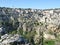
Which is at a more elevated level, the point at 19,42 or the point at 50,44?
the point at 19,42

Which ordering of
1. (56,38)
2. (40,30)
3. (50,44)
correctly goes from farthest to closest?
1. (40,30)
2. (56,38)
3. (50,44)

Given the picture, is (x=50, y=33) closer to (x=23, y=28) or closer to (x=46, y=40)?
(x=46, y=40)

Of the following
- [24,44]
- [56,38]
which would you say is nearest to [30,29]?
[56,38]

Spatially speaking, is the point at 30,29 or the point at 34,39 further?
the point at 30,29

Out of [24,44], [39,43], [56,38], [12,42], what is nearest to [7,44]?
[12,42]

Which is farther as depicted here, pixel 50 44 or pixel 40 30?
pixel 40 30

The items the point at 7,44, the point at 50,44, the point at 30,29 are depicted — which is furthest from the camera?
the point at 30,29

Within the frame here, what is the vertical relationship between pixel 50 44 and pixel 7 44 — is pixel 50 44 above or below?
below

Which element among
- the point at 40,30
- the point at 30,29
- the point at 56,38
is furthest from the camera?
the point at 30,29

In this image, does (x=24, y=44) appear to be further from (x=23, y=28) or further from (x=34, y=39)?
(x=23, y=28)

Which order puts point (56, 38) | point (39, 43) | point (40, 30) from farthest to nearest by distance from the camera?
point (40, 30) → point (56, 38) → point (39, 43)
